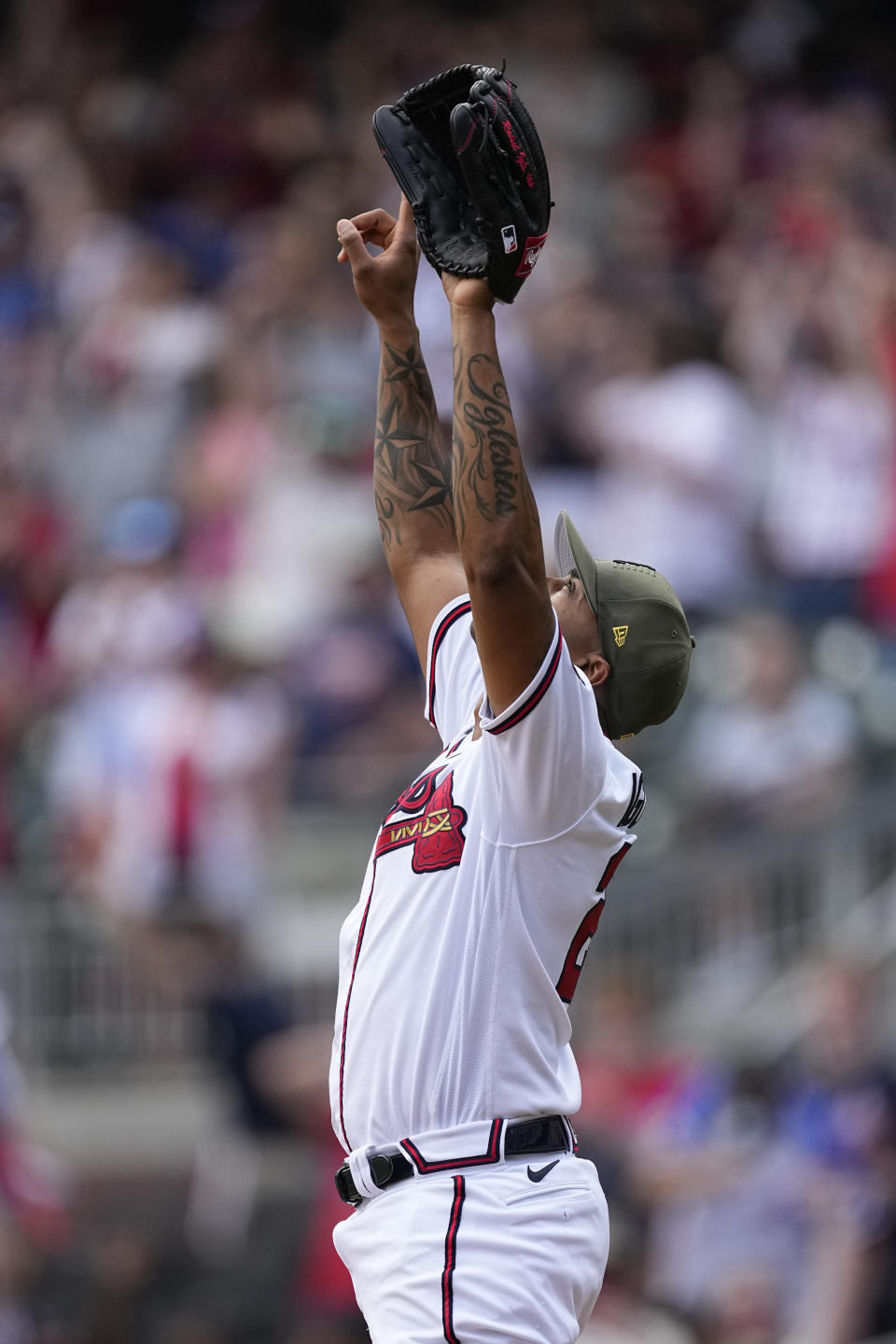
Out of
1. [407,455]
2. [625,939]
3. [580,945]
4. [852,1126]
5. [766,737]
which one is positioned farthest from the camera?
[766,737]

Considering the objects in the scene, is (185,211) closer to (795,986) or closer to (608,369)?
Result: (608,369)

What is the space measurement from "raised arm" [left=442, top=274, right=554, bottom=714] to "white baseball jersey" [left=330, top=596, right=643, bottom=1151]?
0.31 ft

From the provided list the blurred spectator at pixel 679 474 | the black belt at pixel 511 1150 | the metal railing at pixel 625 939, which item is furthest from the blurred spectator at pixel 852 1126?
the black belt at pixel 511 1150

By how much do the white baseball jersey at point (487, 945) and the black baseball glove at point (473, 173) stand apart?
0.67 m

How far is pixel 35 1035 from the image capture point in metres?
7.62

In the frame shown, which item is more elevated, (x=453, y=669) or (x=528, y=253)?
(x=528, y=253)

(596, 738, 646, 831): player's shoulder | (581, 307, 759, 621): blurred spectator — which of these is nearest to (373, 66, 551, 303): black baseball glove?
(596, 738, 646, 831): player's shoulder

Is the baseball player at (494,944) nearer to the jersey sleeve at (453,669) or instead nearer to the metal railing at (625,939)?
the jersey sleeve at (453,669)

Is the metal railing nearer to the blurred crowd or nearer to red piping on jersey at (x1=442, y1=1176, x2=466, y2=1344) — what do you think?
the blurred crowd

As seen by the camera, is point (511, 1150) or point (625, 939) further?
point (625, 939)

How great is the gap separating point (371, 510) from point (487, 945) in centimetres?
567

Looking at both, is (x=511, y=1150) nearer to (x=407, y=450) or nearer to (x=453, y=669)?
(x=453, y=669)

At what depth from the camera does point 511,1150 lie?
3023mm

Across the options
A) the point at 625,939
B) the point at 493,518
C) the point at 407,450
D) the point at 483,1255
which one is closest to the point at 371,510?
the point at 625,939
